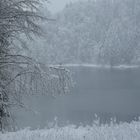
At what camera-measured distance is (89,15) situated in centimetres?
15362

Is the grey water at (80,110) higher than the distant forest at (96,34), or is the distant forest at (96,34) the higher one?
the distant forest at (96,34)

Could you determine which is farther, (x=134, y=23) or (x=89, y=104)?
(x=134, y=23)

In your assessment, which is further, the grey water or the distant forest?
the distant forest

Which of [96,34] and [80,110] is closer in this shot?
[80,110]

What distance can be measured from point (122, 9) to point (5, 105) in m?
144

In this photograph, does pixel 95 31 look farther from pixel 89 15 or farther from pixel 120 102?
pixel 120 102


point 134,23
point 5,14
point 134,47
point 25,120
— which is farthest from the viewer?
point 134,23

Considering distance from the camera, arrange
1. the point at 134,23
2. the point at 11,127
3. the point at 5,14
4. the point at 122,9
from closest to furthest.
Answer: the point at 5,14 < the point at 11,127 < the point at 134,23 < the point at 122,9

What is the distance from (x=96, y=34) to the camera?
459 ft

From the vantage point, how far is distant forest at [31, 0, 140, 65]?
119 meters

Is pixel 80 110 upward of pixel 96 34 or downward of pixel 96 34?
downward

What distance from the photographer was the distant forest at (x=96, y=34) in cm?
11869

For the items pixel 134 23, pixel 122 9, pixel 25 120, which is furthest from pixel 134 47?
pixel 25 120

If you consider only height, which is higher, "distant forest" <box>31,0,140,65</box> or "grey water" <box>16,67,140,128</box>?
"distant forest" <box>31,0,140,65</box>
